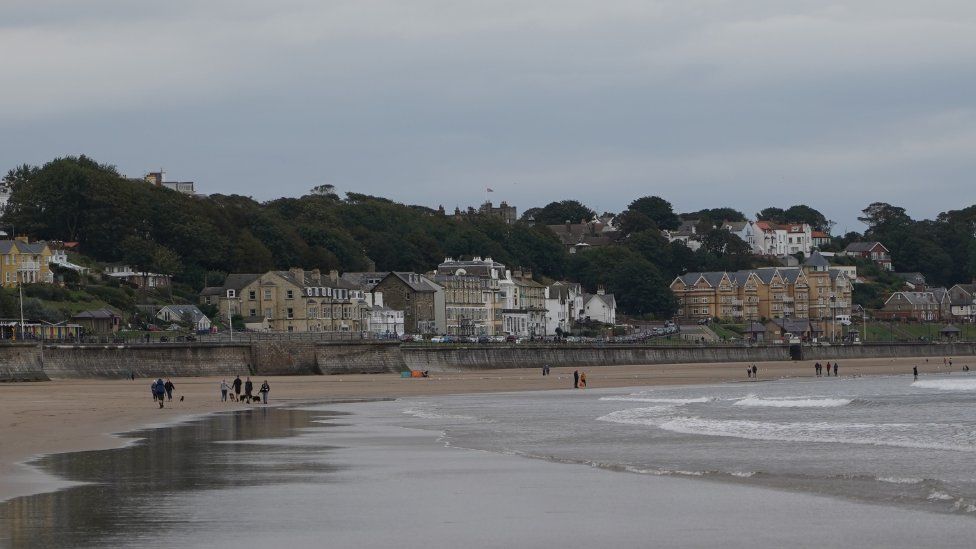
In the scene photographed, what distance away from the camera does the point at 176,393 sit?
48438mm

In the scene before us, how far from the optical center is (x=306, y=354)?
6312cm

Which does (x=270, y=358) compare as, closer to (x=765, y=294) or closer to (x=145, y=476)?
(x=145, y=476)

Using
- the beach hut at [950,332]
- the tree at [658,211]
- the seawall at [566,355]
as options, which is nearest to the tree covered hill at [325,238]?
the tree at [658,211]

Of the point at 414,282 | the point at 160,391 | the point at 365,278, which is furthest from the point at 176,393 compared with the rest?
the point at 414,282

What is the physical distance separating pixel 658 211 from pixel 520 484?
170m

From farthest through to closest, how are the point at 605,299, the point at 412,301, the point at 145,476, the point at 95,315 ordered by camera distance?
the point at 605,299 < the point at 412,301 < the point at 95,315 < the point at 145,476

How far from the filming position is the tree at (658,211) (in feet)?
617

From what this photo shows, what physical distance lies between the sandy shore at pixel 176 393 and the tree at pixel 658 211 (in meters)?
99.9

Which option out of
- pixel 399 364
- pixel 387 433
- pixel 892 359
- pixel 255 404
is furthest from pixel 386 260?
pixel 387 433

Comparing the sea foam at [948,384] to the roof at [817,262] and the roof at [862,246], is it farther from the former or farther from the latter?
the roof at [862,246]

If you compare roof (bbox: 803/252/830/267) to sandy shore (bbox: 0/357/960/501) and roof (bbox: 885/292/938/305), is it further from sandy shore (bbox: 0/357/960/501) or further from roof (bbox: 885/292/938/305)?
sandy shore (bbox: 0/357/960/501)

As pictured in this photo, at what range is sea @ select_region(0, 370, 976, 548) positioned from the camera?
16.1m

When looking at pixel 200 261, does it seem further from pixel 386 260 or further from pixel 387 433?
pixel 387 433

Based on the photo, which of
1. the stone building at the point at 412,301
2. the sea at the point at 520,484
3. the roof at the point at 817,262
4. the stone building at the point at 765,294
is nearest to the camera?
the sea at the point at 520,484
